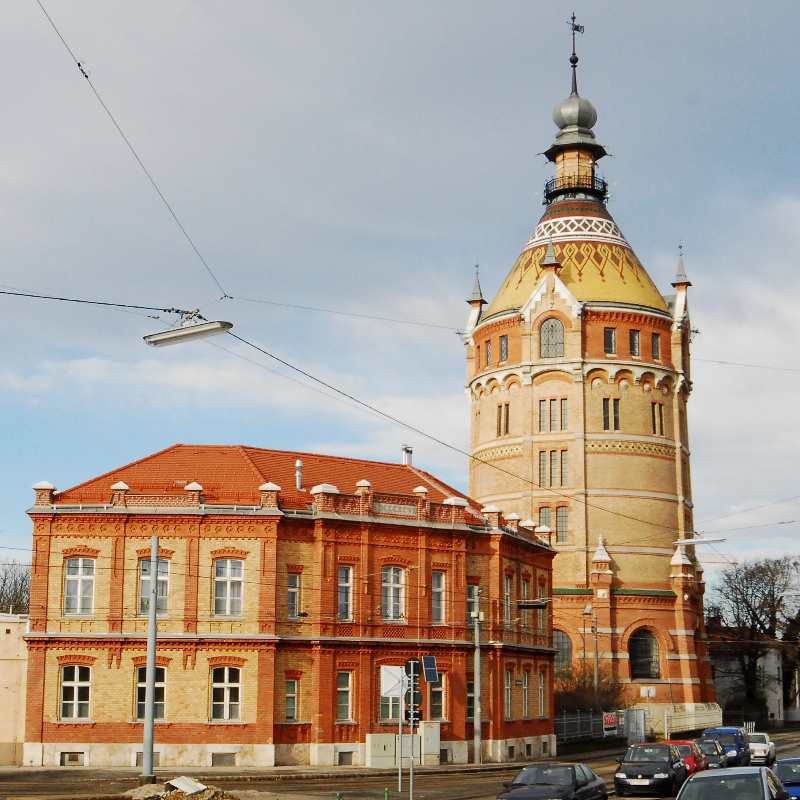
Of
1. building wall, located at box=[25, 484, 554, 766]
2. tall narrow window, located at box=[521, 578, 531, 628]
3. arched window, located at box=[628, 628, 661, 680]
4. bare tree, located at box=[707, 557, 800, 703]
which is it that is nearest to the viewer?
building wall, located at box=[25, 484, 554, 766]

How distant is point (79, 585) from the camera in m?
46.9

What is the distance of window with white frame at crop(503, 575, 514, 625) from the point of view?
53875 mm

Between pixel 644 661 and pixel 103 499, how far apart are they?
141 feet

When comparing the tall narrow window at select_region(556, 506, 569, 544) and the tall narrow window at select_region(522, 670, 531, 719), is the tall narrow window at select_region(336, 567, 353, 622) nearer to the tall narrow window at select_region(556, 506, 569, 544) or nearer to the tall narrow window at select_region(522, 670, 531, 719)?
the tall narrow window at select_region(522, 670, 531, 719)

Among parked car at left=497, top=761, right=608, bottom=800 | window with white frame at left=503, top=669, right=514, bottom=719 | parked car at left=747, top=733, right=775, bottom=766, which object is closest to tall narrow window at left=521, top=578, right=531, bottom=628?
window with white frame at left=503, top=669, right=514, bottom=719

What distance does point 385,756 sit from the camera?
151ft

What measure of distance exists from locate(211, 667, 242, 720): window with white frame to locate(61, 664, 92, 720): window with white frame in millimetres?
4492

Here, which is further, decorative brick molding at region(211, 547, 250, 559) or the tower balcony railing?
the tower balcony railing

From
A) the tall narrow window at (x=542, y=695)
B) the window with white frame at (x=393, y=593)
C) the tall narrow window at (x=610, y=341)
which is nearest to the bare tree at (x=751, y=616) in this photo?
the tall narrow window at (x=610, y=341)

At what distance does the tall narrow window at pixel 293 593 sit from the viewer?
47.6 metres

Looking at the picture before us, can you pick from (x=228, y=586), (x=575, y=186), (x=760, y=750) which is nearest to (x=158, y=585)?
(x=228, y=586)

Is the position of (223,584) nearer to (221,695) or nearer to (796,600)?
(221,695)

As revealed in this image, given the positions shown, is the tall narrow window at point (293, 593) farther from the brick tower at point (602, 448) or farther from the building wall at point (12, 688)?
the brick tower at point (602, 448)

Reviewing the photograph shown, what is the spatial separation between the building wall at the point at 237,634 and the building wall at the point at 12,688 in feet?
4.15
